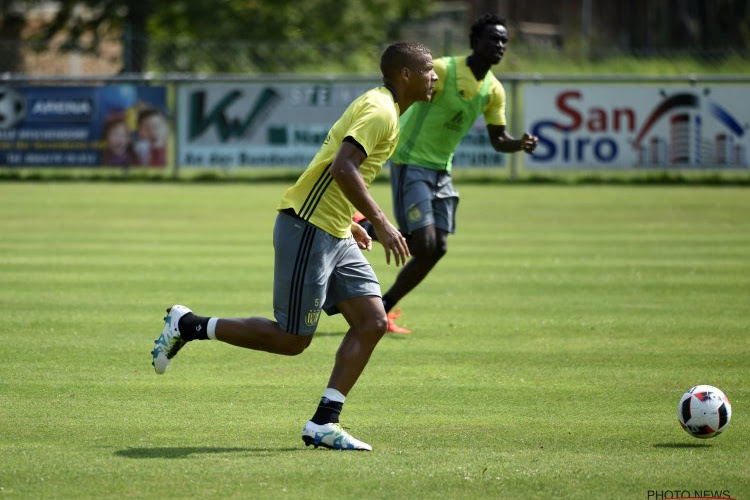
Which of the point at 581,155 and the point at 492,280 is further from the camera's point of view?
the point at 581,155

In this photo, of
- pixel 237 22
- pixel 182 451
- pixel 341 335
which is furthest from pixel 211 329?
pixel 237 22

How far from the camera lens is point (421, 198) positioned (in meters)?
10.7

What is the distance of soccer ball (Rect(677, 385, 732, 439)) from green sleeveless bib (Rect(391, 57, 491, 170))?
442 centimetres

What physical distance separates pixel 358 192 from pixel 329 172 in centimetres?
37

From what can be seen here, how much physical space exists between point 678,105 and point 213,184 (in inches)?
370

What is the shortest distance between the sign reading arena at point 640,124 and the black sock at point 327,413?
19.2 m

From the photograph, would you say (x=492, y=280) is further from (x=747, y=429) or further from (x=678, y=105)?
(x=678, y=105)

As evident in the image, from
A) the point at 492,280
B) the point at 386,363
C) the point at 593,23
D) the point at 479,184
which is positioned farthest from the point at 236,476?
the point at 593,23

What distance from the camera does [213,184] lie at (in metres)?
25.6

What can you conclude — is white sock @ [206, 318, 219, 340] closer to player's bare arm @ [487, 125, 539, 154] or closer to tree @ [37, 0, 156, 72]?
player's bare arm @ [487, 125, 539, 154]

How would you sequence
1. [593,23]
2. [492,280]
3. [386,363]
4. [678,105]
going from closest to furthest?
[386,363]
[492,280]
[678,105]
[593,23]

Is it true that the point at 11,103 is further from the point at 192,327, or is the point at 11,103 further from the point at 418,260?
the point at 192,327

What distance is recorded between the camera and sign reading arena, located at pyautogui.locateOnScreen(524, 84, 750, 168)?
25.1 m

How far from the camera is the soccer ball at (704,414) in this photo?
22.5 feet
